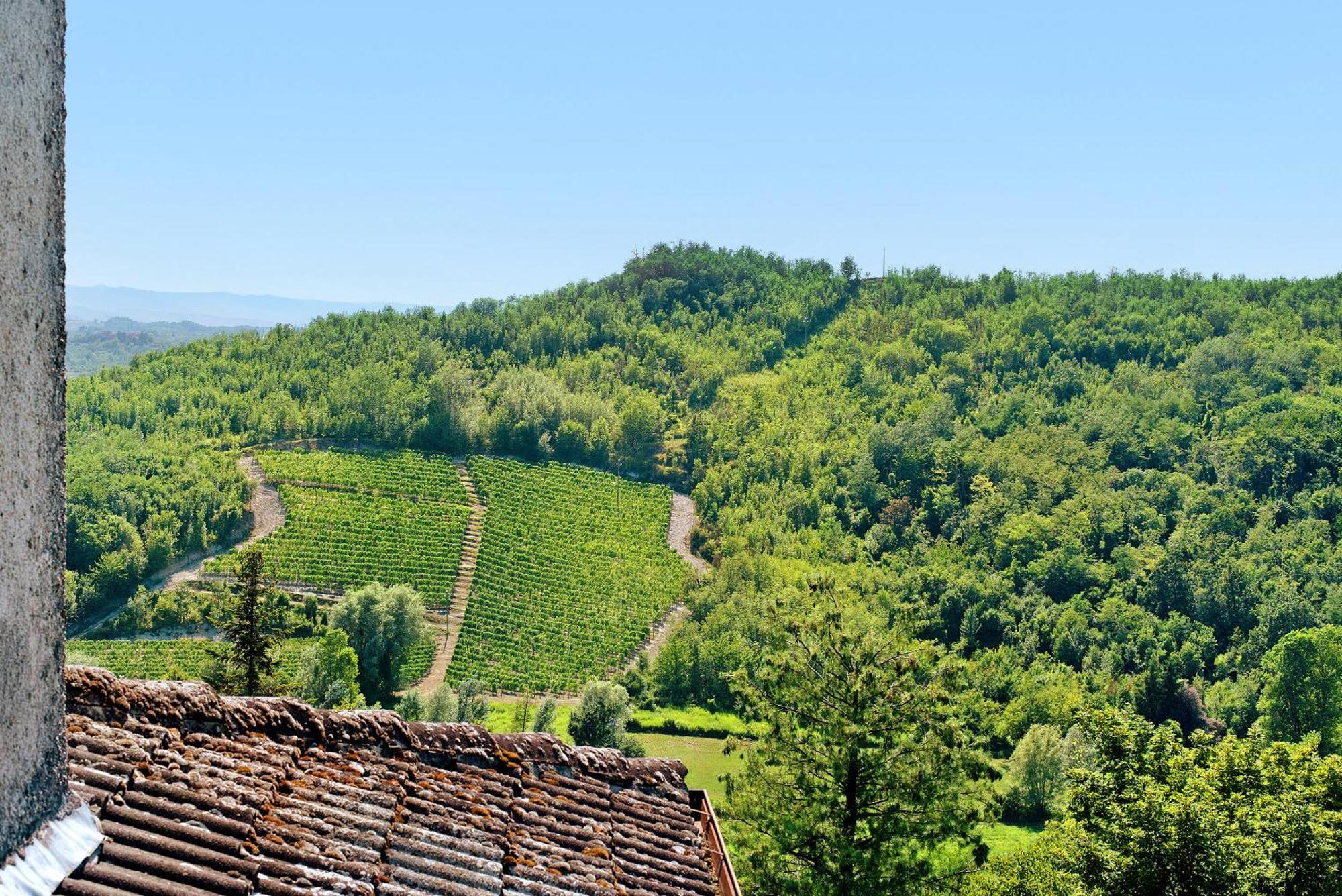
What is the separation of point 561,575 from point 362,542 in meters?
11.2

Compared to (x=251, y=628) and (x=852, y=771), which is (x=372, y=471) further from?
(x=852, y=771)

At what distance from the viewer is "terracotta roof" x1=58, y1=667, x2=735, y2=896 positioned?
3.90 metres

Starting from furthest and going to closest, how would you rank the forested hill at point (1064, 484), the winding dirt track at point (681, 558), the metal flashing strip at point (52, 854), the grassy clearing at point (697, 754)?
the forested hill at point (1064, 484) < the winding dirt track at point (681, 558) < the grassy clearing at point (697, 754) < the metal flashing strip at point (52, 854)

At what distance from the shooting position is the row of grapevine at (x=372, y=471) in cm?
6888

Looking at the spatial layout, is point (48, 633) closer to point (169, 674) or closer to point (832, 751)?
point (832, 751)

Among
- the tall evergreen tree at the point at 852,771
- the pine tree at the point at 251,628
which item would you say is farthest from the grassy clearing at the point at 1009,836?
the pine tree at the point at 251,628

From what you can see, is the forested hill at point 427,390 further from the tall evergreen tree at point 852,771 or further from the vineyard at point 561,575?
the tall evergreen tree at point 852,771

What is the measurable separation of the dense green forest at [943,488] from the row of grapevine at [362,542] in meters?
4.23

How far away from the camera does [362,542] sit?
6109cm

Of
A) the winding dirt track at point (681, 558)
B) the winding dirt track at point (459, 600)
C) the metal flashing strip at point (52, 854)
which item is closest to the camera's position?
the metal flashing strip at point (52, 854)

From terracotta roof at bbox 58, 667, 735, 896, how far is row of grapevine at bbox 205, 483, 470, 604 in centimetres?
5345

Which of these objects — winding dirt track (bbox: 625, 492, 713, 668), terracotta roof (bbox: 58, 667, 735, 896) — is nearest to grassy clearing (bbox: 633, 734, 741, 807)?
winding dirt track (bbox: 625, 492, 713, 668)

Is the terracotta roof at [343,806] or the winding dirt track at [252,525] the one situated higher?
the terracotta roof at [343,806]

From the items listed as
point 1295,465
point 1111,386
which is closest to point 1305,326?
point 1111,386
